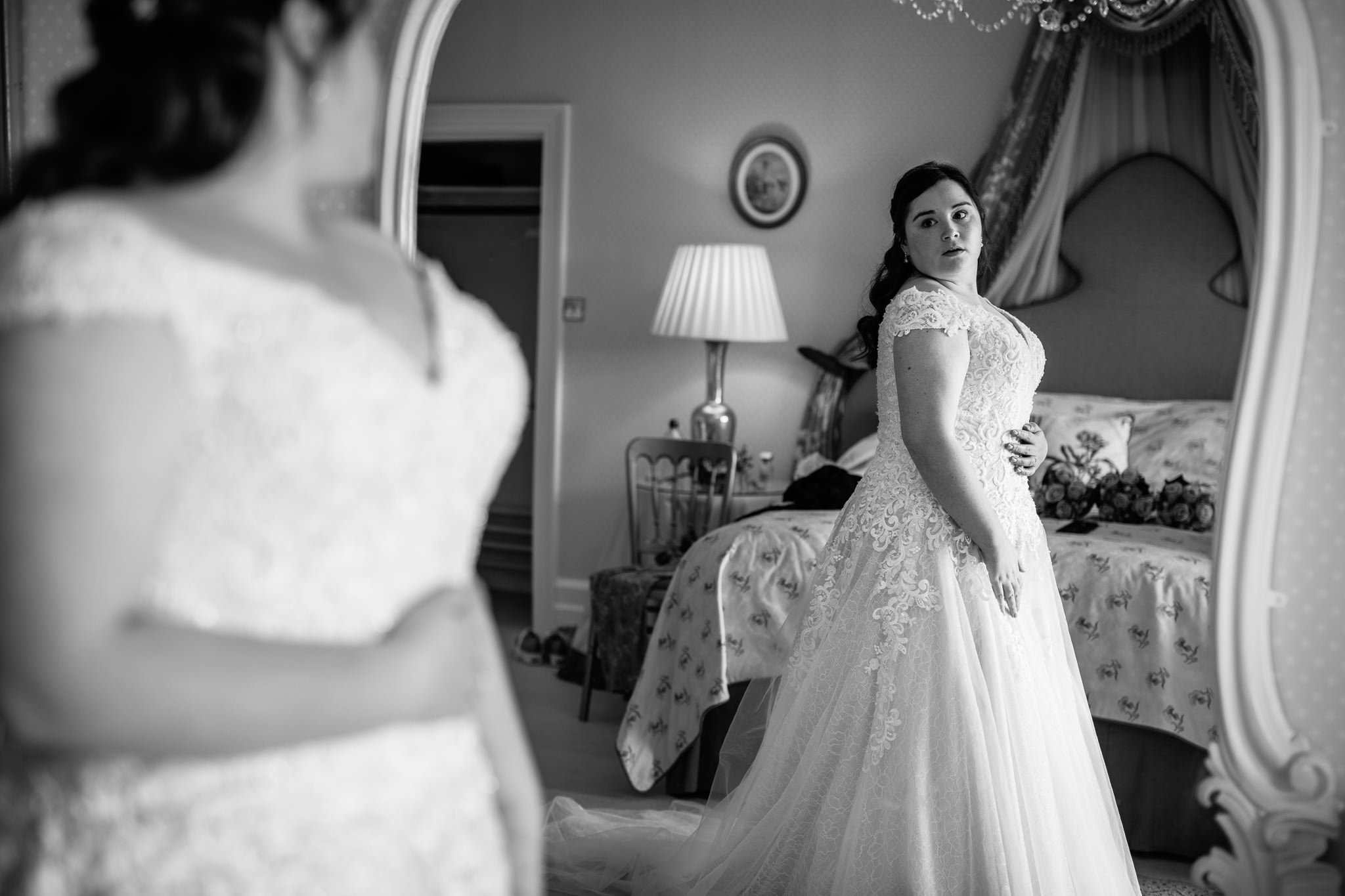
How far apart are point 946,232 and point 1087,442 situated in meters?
2.01

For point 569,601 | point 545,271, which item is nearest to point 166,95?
point 545,271

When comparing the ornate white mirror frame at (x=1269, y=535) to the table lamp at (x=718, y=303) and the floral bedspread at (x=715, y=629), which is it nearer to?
the floral bedspread at (x=715, y=629)

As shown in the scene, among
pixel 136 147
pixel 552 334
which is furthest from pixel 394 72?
pixel 552 334

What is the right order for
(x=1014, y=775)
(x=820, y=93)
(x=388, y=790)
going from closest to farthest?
(x=388, y=790) → (x=1014, y=775) → (x=820, y=93)

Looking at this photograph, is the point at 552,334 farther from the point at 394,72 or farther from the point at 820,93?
the point at 394,72

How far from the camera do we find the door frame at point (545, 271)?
5.73 meters

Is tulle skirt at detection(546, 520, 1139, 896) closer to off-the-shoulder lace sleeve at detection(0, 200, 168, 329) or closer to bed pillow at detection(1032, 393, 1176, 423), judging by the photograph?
off-the-shoulder lace sleeve at detection(0, 200, 168, 329)

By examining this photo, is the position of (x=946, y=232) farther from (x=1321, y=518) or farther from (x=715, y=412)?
(x=715, y=412)

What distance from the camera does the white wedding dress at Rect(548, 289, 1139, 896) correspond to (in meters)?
2.21

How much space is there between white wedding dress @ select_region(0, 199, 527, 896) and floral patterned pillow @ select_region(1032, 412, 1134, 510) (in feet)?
11.3

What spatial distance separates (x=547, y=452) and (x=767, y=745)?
3.45 meters

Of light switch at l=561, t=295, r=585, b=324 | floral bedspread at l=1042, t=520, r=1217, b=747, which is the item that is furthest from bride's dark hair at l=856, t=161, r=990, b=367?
light switch at l=561, t=295, r=585, b=324

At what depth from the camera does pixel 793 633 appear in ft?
10.3

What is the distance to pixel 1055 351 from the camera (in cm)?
473
